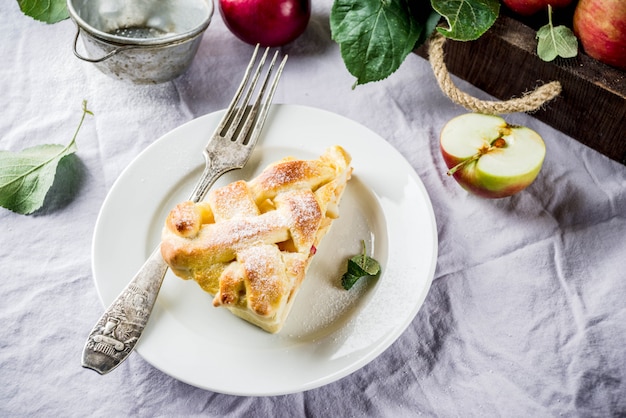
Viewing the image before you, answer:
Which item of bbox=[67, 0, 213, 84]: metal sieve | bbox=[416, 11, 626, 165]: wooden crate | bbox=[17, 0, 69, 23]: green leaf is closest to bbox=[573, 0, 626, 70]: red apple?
bbox=[416, 11, 626, 165]: wooden crate

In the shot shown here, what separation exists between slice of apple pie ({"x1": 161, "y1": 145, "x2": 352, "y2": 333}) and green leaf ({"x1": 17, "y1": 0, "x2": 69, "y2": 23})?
0.64m

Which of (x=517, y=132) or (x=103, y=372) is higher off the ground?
(x=517, y=132)

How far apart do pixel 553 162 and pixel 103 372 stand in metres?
0.89

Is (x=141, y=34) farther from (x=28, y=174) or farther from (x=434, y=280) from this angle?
(x=434, y=280)

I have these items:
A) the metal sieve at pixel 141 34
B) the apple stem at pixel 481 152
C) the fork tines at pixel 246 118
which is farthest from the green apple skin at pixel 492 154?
the metal sieve at pixel 141 34

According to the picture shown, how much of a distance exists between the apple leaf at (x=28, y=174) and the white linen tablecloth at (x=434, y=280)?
0.03 meters

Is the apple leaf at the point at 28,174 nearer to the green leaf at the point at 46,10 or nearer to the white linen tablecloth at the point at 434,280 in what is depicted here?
the white linen tablecloth at the point at 434,280

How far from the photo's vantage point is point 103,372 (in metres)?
0.88

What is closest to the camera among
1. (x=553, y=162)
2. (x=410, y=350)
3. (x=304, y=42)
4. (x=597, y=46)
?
(x=410, y=350)

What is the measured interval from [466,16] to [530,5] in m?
0.16

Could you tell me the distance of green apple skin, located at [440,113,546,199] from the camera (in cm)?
111

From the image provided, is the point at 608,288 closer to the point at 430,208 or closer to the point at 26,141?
the point at 430,208

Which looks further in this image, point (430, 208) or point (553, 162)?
point (553, 162)

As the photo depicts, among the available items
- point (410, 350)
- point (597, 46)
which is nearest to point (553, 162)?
point (597, 46)
